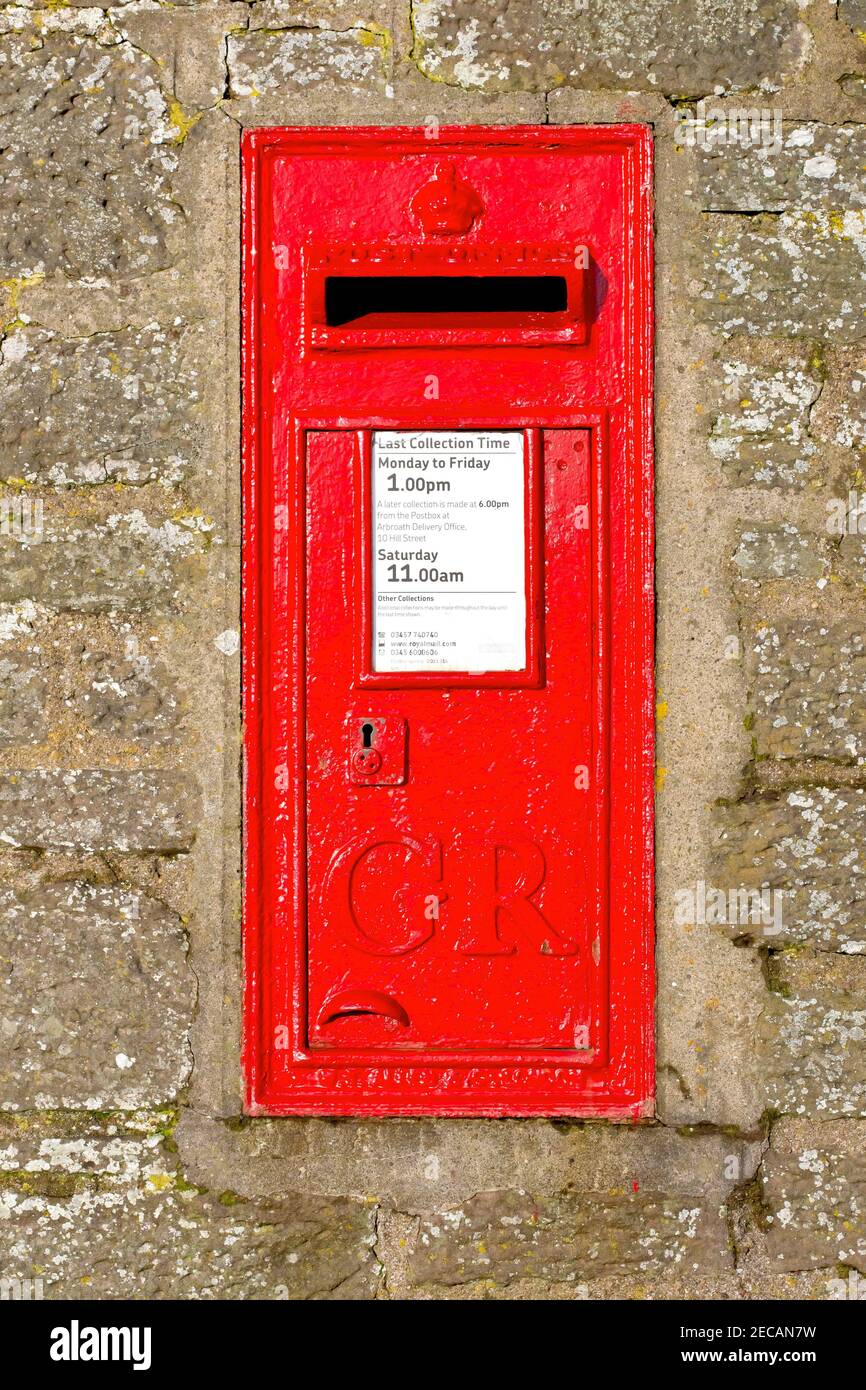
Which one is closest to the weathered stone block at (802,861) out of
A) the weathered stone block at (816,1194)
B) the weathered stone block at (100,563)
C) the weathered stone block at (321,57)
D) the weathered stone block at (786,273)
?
the weathered stone block at (816,1194)

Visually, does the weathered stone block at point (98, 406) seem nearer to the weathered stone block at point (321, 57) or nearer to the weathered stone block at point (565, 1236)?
the weathered stone block at point (321, 57)

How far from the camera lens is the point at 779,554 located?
5.92ft

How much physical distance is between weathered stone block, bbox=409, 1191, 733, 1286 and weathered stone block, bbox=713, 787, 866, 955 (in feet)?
1.69

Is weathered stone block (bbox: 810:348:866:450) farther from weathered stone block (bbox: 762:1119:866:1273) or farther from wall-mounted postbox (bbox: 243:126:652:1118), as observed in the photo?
weathered stone block (bbox: 762:1119:866:1273)

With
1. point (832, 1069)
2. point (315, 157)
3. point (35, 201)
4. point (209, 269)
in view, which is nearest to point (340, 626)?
point (209, 269)

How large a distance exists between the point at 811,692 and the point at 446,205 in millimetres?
1048

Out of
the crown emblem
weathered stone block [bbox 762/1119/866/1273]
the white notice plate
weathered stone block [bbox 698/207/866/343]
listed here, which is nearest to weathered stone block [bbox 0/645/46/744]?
the white notice plate

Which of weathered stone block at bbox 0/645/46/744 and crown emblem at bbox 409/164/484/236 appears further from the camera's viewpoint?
weathered stone block at bbox 0/645/46/744

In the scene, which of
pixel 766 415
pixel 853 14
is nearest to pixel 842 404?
pixel 766 415

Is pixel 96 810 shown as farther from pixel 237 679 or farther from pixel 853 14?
pixel 853 14

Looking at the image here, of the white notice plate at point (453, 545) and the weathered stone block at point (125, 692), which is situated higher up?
the white notice plate at point (453, 545)

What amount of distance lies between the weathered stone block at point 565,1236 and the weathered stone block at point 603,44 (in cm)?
195

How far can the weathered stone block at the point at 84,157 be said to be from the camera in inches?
70.3

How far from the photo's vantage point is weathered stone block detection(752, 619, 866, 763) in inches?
71.1
